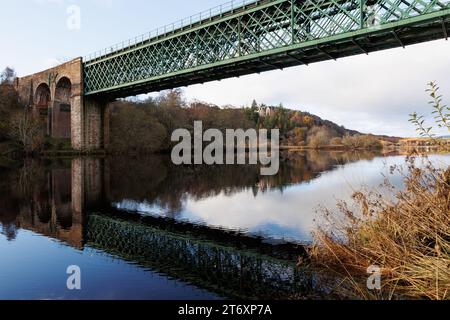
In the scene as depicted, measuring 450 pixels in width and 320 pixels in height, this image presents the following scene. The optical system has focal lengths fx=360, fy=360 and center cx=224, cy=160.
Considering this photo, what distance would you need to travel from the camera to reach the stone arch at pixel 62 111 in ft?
210

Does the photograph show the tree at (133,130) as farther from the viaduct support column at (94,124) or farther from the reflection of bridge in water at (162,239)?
the reflection of bridge in water at (162,239)

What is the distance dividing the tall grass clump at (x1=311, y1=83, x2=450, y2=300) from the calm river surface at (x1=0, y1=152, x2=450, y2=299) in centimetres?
67

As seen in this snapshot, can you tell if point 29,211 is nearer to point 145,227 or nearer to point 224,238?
point 145,227

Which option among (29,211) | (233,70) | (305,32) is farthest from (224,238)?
(233,70)

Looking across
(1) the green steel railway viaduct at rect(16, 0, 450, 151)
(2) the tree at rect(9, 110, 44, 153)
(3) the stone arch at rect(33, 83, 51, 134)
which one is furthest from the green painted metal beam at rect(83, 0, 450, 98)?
(3) the stone arch at rect(33, 83, 51, 134)

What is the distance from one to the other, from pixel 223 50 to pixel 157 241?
29.7m

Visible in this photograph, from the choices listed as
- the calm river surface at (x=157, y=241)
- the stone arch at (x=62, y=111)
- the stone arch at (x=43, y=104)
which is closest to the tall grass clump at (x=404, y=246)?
the calm river surface at (x=157, y=241)

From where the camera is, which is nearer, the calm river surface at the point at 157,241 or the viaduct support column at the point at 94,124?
the calm river surface at the point at 157,241

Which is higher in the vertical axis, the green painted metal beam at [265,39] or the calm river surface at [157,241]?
the green painted metal beam at [265,39]

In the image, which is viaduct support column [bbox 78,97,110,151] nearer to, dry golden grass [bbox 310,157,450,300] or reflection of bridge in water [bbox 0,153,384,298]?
reflection of bridge in water [bbox 0,153,384,298]

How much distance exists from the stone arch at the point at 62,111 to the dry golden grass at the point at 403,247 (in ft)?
210

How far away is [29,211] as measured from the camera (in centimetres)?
1559

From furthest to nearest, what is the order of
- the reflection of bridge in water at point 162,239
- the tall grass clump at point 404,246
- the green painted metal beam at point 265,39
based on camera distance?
the green painted metal beam at point 265,39 < the reflection of bridge in water at point 162,239 < the tall grass clump at point 404,246

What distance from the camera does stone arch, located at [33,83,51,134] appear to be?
6547 centimetres
